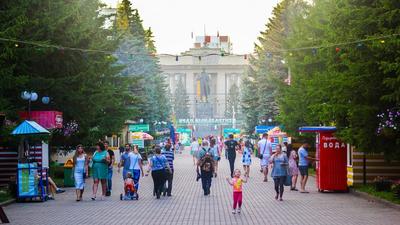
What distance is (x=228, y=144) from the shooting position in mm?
37156

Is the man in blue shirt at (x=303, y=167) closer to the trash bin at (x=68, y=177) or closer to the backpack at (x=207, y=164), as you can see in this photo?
the backpack at (x=207, y=164)

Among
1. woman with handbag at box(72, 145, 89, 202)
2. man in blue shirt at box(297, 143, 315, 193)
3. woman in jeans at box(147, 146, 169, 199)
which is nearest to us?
woman with handbag at box(72, 145, 89, 202)

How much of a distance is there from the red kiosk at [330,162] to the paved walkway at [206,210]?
625 mm

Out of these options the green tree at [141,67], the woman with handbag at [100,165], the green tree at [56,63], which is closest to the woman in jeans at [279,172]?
the woman with handbag at [100,165]

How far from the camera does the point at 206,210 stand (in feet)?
70.6

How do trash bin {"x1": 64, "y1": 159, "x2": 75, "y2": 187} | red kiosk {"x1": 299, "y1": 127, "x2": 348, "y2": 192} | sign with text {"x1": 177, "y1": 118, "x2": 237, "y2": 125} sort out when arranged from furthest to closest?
sign with text {"x1": 177, "y1": 118, "x2": 237, "y2": 125}
trash bin {"x1": 64, "y1": 159, "x2": 75, "y2": 187}
red kiosk {"x1": 299, "y1": 127, "x2": 348, "y2": 192}

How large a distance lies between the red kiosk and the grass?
2.49 feet

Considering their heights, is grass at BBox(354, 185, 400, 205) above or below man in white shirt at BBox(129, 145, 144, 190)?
below

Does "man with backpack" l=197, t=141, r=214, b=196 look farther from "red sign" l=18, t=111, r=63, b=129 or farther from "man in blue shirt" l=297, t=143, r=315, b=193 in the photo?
"red sign" l=18, t=111, r=63, b=129

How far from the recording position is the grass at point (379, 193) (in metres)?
23.3

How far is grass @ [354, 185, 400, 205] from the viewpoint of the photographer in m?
23.3

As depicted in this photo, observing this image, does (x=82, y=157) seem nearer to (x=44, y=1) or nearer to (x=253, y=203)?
(x=253, y=203)

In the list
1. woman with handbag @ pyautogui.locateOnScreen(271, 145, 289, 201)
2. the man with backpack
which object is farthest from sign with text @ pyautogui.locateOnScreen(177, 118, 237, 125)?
woman with handbag @ pyautogui.locateOnScreen(271, 145, 289, 201)

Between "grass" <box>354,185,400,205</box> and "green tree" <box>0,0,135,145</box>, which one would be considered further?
"green tree" <box>0,0,135,145</box>
